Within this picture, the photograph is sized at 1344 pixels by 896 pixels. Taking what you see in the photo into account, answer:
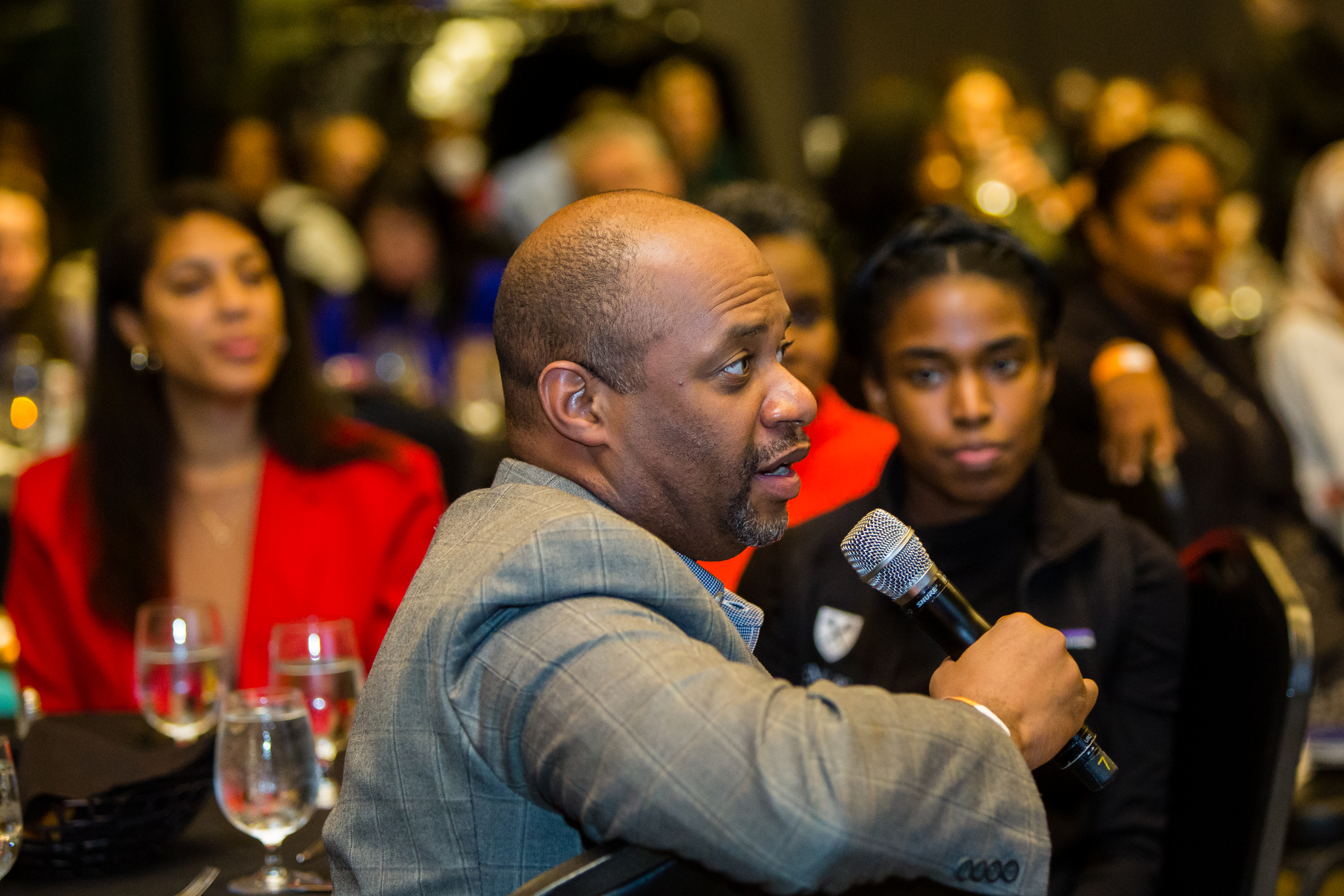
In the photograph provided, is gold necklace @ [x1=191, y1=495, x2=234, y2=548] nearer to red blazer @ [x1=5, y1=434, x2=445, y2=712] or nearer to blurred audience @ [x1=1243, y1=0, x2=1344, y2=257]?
red blazer @ [x1=5, y1=434, x2=445, y2=712]

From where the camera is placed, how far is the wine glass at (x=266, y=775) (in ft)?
4.48

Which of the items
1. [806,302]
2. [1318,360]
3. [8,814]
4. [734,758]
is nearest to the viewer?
[734,758]

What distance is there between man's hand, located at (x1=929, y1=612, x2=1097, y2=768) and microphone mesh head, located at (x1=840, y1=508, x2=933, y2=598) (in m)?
0.08

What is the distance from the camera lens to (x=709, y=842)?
921 millimetres

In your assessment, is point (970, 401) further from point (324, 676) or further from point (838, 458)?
point (324, 676)

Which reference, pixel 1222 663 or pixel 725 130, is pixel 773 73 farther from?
pixel 1222 663

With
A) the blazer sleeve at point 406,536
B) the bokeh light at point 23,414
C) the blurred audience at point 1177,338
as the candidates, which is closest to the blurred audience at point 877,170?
the blurred audience at point 1177,338

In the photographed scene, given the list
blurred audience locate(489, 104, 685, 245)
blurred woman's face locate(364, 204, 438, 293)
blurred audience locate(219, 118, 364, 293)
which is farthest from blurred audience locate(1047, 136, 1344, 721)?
blurred audience locate(219, 118, 364, 293)

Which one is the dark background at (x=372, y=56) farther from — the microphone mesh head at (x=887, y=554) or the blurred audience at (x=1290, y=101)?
the microphone mesh head at (x=887, y=554)

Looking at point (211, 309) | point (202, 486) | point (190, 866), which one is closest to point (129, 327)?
point (211, 309)

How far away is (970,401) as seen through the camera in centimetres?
175

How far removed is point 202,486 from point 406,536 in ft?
1.34

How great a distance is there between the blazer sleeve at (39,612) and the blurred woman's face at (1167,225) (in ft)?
7.51

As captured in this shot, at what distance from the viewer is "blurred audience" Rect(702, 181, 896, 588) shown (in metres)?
2.20
